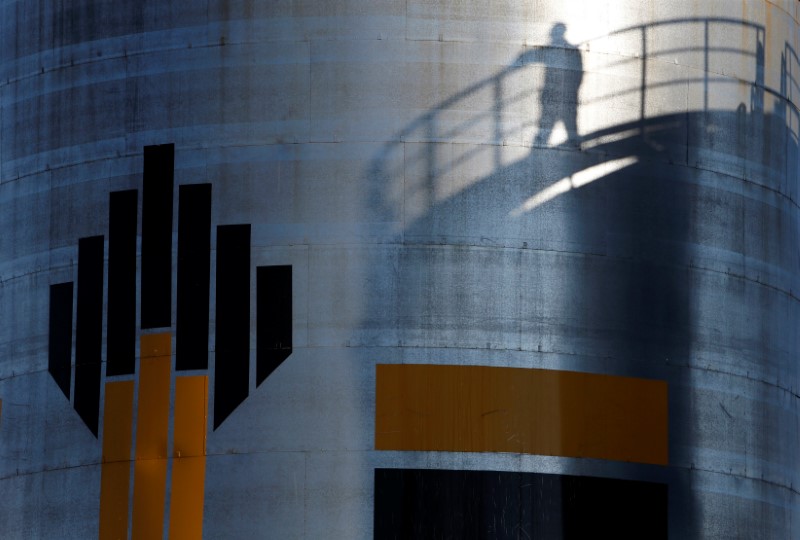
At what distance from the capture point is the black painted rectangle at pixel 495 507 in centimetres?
2633

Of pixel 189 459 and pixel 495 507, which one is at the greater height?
pixel 189 459

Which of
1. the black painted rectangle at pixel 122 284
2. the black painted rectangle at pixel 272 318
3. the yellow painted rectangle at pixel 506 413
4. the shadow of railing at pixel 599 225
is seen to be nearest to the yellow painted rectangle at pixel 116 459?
the black painted rectangle at pixel 122 284

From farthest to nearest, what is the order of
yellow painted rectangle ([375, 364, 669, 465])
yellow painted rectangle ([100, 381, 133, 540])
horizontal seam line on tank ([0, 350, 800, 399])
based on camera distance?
yellow painted rectangle ([100, 381, 133, 540]) < horizontal seam line on tank ([0, 350, 800, 399]) < yellow painted rectangle ([375, 364, 669, 465])

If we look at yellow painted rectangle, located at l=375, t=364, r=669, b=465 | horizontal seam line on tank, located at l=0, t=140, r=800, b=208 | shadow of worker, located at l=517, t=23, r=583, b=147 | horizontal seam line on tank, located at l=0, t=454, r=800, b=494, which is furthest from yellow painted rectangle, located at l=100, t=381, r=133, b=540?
shadow of worker, located at l=517, t=23, r=583, b=147

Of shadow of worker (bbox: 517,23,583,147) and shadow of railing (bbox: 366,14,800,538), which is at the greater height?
shadow of worker (bbox: 517,23,583,147)

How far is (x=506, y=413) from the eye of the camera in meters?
26.9

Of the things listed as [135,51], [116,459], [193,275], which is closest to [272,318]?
[193,275]

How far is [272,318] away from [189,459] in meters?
2.43

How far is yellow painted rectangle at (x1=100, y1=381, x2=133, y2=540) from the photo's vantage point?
27.2 m

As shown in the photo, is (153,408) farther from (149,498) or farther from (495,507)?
(495,507)

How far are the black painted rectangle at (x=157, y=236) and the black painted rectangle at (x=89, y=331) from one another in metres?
0.85

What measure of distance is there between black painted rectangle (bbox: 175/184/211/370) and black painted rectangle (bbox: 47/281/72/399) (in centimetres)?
204

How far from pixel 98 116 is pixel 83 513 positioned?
6.35 m

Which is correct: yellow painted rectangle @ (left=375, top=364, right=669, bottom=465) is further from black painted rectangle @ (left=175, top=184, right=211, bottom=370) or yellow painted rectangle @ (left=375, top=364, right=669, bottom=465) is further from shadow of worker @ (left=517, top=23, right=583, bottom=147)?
shadow of worker @ (left=517, top=23, right=583, bottom=147)
